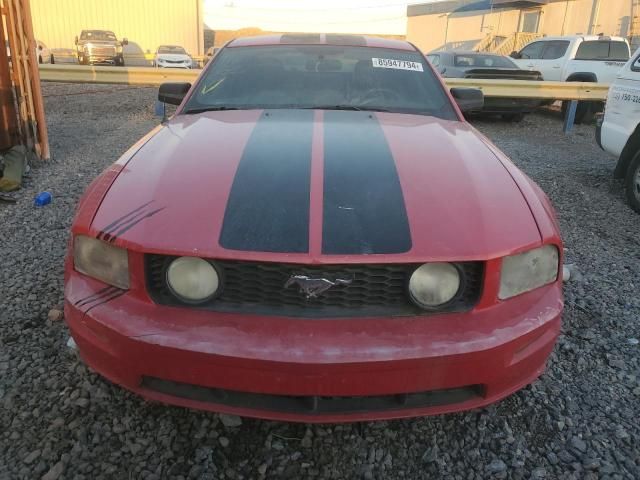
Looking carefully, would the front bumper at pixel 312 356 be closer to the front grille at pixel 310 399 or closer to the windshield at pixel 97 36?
the front grille at pixel 310 399

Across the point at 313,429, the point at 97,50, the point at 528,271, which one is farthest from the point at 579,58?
the point at 97,50

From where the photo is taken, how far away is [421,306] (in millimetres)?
1681

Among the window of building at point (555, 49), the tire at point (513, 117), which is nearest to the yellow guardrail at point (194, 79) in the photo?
the tire at point (513, 117)

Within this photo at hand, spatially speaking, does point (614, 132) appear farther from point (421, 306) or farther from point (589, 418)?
point (421, 306)

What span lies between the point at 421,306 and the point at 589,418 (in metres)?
1.02

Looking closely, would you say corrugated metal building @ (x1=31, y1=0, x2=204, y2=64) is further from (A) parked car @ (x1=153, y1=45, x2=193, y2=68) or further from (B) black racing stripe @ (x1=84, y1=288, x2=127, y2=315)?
(B) black racing stripe @ (x1=84, y1=288, x2=127, y2=315)

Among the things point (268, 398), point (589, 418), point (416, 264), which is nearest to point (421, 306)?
point (416, 264)

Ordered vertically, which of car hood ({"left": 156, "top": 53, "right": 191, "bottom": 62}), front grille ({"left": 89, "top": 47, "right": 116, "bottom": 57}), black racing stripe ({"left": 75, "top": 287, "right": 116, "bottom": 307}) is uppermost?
black racing stripe ({"left": 75, "top": 287, "right": 116, "bottom": 307})

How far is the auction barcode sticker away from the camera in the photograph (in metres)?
3.24

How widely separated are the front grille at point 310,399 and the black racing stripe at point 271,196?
0.48 m

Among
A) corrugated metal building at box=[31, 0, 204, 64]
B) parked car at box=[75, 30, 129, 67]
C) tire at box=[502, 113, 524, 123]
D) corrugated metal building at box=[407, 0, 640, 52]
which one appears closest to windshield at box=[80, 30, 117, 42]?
parked car at box=[75, 30, 129, 67]

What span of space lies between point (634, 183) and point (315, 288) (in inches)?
177

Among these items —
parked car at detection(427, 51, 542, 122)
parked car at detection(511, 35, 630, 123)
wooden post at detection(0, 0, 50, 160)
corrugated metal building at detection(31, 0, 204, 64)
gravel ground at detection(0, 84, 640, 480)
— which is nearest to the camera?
gravel ground at detection(0, 84, 640, 480)

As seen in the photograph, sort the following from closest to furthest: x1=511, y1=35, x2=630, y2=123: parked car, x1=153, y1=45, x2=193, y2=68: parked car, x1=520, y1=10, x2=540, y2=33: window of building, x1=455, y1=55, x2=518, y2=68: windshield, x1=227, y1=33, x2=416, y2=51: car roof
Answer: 1. x1=227, y1=33, x2=416, y2=51: car roof
2. x1=455, y1=55, x2=518, y2=68: windshield
3. x1=511, y1=35, x2=630, y2=123: parked car
4. x1=153, y1=45, x2=193, y2=68: parked car
5. x1=520, y1=10, x2=540, y2=33: window of building
